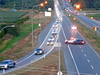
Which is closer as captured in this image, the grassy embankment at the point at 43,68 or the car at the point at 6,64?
the grassy embankment at the point at 43,68

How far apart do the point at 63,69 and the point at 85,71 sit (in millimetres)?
2923

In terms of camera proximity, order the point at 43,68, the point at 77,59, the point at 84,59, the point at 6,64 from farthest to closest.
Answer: the point at 77,59, the point at 84,59, the point at 43,68, the point at 6,64

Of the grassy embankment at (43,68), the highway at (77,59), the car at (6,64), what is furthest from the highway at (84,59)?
the car at (6,64)

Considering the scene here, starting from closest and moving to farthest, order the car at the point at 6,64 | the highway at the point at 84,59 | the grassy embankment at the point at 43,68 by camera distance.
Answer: the grassy embankment at the point at 43,68 < the car at the point at 6,64 < the highway at the point at 84,59

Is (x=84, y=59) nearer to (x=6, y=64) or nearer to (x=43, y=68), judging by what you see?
(x=43, y=68)

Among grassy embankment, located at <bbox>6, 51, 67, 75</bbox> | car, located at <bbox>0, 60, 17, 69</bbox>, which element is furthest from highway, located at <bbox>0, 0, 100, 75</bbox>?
grassy embankment, located at <bbox>6, 51, 67, 75</bbox>

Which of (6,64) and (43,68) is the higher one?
(6,64)

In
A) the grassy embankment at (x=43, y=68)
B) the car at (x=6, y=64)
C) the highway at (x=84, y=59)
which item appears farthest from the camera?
the highway at (x=84, y=59)

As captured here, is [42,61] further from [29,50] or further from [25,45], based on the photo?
[25,45]

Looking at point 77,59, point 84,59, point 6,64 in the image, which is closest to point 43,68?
point 6,64

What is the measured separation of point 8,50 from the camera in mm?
45812

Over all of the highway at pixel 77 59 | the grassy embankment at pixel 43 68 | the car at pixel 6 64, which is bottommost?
the highway at pixel 77 59

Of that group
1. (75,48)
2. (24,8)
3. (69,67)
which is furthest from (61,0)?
(69,67)

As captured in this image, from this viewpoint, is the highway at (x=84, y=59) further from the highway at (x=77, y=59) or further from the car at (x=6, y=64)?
the car at (x=6, y=64)
